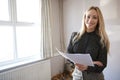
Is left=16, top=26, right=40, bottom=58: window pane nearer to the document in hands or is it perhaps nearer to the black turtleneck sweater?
the black turtleneck sweater

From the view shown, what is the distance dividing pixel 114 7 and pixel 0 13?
234cm

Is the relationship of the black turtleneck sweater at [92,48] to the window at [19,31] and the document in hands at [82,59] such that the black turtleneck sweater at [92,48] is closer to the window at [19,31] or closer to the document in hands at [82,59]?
the document in hands at [82,59]

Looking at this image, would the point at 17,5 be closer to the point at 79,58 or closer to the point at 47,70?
the point at 47,70

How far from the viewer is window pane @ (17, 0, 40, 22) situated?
9.44 ft

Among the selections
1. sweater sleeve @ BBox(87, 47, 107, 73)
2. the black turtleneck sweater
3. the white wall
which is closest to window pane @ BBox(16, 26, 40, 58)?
the white wall

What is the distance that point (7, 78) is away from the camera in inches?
93.0

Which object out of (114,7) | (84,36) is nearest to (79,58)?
(84,36)

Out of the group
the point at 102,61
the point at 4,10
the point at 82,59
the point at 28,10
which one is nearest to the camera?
the point at 82,59

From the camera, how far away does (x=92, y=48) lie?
4.96 feet

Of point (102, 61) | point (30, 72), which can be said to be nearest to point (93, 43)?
point (102, 61)

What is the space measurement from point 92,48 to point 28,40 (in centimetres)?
186

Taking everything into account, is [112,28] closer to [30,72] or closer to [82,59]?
[30,72]

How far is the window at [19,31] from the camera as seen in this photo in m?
2.61

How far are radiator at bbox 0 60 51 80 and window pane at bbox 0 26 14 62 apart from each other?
0.33 metres
